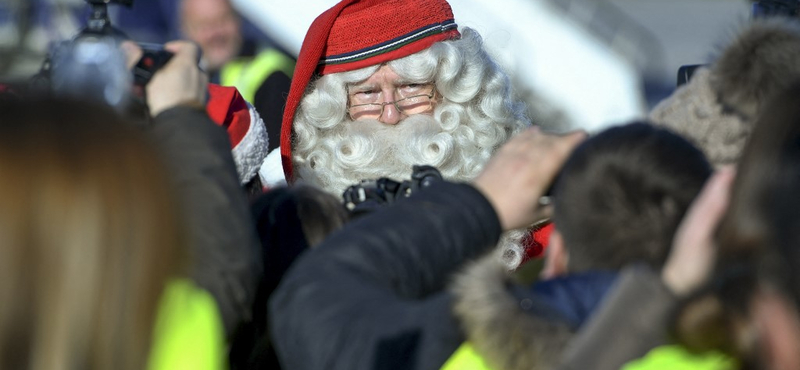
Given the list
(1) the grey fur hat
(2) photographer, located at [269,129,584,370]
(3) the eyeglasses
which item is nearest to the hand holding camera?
(2) photographer, located at [269,129,584,370]

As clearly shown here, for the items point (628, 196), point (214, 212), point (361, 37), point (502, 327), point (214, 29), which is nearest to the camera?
point (502, 327)

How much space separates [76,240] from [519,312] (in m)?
0.54

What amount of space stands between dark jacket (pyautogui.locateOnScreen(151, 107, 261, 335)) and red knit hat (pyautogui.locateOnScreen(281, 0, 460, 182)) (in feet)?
4.17

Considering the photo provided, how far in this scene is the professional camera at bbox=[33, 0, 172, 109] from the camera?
1687 mm

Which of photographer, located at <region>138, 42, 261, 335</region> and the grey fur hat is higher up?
the grey fur hat

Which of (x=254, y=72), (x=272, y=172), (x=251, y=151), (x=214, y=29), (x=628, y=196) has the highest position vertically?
(x=628, y=196)

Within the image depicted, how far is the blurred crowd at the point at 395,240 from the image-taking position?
124 cm

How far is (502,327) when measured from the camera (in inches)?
52.8

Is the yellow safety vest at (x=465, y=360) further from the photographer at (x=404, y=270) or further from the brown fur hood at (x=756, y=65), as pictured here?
the brown fur hood at (x=756, y=65)

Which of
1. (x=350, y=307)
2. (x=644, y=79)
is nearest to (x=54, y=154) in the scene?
(x=350, y=307)

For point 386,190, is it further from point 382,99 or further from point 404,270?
point 382,99

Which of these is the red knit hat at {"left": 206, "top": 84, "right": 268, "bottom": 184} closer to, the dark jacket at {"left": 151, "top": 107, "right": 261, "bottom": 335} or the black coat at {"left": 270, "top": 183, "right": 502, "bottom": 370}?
Answer: the dark jacket at {"left": 151, "top": 107, "right": 261, "bottom": 335}

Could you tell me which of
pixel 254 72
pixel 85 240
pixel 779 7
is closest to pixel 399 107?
pixel 779 7

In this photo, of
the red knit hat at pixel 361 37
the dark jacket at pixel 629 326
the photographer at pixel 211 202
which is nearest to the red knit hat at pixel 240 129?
the red knit hat at pixel 361 37
